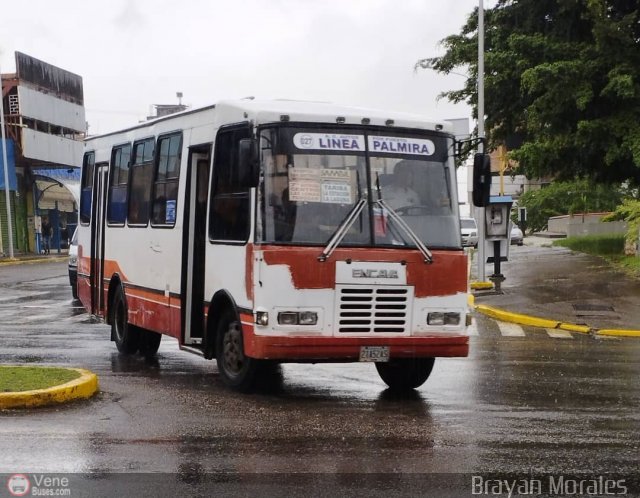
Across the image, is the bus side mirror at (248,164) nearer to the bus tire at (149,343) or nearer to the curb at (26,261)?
the bus tire at (149,343)

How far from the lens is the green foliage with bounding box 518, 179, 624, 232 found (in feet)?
216

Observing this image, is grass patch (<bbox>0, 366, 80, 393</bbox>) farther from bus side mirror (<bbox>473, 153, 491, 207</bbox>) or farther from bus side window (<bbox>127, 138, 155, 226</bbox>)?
bus side mirror (<bbox>473, 153, 491, 207</bbox>)

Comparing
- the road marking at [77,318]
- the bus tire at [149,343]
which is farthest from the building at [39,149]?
the bus tire at [149,343]

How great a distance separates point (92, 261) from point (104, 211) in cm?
104

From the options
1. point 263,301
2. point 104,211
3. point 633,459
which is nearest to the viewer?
point 633,459

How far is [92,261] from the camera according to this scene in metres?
15.0

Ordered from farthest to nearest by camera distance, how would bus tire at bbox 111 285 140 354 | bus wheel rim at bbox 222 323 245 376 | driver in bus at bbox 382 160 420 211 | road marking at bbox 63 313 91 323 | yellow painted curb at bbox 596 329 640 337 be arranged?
1. road marking at bbox 63 313 91 323
2. yellow painted curb at bbox 596 329 640 337
3. bus tire at bbox 111 285 140 354
4. bus wheel rim at bbox 222 323 245 376
5. driver in bus at bbox 382 160 420 211

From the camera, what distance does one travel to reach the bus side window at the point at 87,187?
15164 millimetres

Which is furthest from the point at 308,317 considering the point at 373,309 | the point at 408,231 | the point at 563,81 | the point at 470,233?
the point at 470,233

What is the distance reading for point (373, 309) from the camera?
9.73m

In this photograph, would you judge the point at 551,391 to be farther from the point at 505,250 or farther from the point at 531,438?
the point at 505,250

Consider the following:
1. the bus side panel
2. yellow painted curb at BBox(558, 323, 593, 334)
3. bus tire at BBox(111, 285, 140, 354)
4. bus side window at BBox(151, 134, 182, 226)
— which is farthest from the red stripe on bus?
yellow painted curb at BBox(558, 323, 593, 334)

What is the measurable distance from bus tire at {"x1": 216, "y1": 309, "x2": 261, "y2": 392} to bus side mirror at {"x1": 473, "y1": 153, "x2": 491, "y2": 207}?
3.03m

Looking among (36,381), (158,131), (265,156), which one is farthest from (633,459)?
(158,131)
